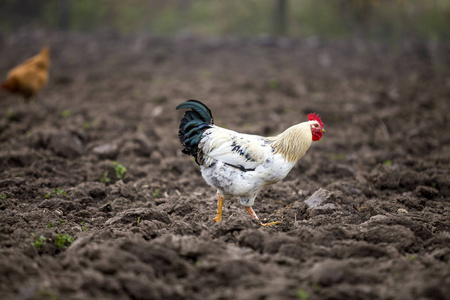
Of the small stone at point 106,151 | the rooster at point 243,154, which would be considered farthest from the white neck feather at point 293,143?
the small stone at point 106,151

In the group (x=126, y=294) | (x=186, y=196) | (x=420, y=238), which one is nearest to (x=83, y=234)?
(x=126, y=294)

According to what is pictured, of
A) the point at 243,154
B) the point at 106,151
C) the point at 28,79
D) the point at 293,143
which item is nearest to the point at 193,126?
the point at 243,154

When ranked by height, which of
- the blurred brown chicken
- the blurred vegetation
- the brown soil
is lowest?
the brown soil

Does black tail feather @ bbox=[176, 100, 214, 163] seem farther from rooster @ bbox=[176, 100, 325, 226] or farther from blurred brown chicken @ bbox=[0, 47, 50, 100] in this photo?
blurred brown chicken @ bbox=[0, 47, 50, 100]

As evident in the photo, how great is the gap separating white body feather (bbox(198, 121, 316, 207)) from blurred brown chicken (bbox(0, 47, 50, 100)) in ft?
26.0

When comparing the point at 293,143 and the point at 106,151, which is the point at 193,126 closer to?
the point at 293,143

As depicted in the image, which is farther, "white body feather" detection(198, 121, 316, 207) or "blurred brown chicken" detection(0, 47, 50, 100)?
"blurred brown chicken" detection(0, 47, 50, 100)

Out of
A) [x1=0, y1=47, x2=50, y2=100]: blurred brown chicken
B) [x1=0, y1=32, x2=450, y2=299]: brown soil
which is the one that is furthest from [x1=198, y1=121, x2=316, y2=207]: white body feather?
[x1=0, y1=47, x2=50, y2=100]: blurred brown chicken

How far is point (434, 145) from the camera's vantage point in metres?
8.05

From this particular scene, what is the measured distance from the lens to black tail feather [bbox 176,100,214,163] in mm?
4898

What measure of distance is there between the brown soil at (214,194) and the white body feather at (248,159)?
0.47 meters

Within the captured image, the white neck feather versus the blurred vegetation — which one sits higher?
the blurred vegetation

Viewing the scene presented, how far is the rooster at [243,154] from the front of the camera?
15.0ft

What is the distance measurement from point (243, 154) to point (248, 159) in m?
0.08
